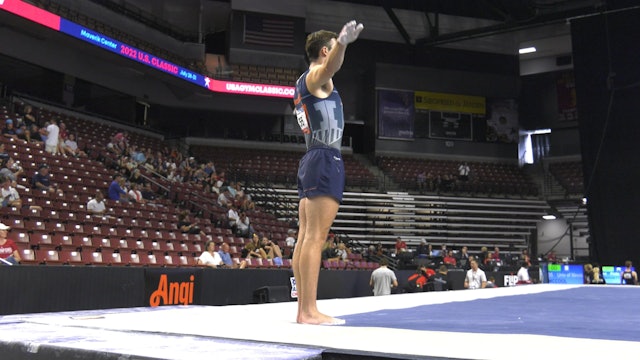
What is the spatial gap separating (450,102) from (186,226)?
19.9m

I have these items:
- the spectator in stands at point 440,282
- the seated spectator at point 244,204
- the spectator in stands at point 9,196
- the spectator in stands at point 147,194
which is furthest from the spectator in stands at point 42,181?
the spectator in stands at point 440,282

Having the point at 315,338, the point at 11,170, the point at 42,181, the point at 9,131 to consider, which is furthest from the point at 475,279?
the point at 9,131

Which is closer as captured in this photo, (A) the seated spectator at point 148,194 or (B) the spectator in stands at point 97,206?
(B) the spectator in stands at point 97,206

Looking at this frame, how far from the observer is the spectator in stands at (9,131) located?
1417cm

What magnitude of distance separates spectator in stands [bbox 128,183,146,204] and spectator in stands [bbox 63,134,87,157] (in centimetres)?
217

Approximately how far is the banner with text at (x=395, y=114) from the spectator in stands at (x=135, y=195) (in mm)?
16757

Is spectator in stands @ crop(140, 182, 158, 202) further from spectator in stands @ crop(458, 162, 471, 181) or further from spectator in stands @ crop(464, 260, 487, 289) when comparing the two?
spectator in stands @ crop(458, 162, 471, 181)

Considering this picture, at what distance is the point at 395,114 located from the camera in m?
29.8

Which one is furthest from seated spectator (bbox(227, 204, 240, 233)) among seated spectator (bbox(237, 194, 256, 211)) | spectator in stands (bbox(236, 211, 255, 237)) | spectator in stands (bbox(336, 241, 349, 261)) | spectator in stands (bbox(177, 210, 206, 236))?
spectator in stands (bbox(336, 241, 349, 261))

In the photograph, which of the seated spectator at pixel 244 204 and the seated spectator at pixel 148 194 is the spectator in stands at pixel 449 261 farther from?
the seated spectator at pixel 148 194

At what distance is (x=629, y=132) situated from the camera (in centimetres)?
1798

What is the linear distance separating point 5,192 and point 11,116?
19.9 feet

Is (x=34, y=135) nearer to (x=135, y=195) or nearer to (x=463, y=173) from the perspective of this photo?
(x=135, y=195)

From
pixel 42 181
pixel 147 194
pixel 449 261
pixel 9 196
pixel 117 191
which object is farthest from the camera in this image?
pixel 449 261
